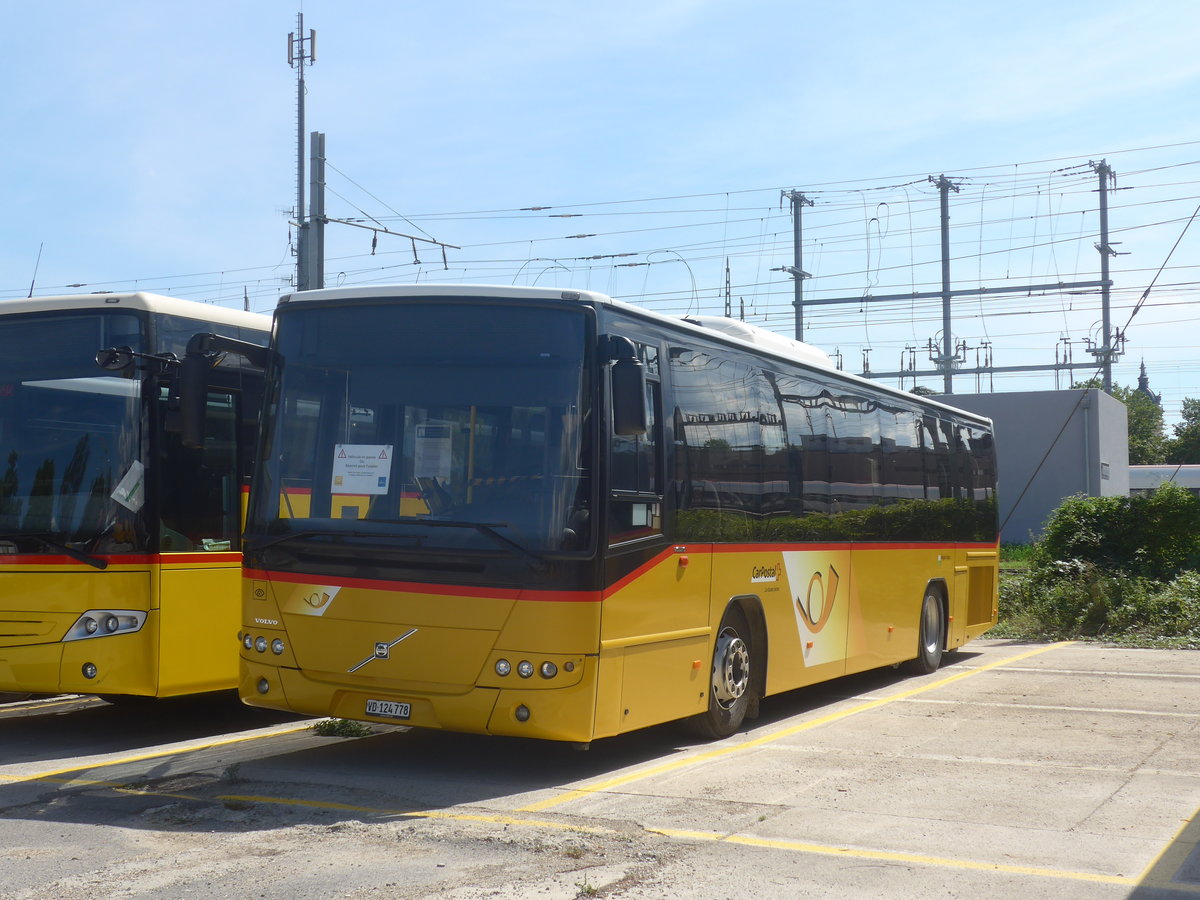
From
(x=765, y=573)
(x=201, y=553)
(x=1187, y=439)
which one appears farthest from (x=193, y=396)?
(x=1187, y=439)

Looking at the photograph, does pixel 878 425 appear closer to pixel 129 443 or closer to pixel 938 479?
pixel 938 479

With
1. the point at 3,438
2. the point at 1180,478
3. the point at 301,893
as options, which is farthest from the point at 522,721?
the point at 1180,478

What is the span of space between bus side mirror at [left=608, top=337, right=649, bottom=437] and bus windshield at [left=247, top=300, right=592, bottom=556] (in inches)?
7.9

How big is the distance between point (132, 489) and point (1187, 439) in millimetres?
104575

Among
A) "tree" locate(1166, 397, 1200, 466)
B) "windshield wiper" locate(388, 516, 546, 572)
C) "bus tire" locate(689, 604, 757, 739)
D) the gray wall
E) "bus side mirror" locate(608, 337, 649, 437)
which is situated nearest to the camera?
"windshield wiper" locate(388, 516, 546, 572)

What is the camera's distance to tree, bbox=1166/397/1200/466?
100 m

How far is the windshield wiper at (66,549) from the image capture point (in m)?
9.59

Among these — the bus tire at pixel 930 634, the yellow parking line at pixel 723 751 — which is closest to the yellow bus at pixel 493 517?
the yellow parking line at pixel 723 751

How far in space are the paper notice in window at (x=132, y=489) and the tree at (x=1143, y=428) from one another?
328 ft

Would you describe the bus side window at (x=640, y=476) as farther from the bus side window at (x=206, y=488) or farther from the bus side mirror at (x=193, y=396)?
the bus side window at (x=206, y=488)

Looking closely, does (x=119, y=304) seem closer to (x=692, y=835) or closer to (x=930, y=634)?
(x=692, y=835)

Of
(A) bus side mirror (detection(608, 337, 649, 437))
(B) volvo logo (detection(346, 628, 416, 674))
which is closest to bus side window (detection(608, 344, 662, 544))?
(A) bus side mirror (detection(608, 337, 649, 437))

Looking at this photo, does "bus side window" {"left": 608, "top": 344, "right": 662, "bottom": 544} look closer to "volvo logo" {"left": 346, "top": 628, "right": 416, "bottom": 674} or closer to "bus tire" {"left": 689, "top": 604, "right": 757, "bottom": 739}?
"volvo logo" {"left": 346, "top": 628, "right": 416, "bottom": 674}

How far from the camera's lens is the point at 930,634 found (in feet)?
52.1
